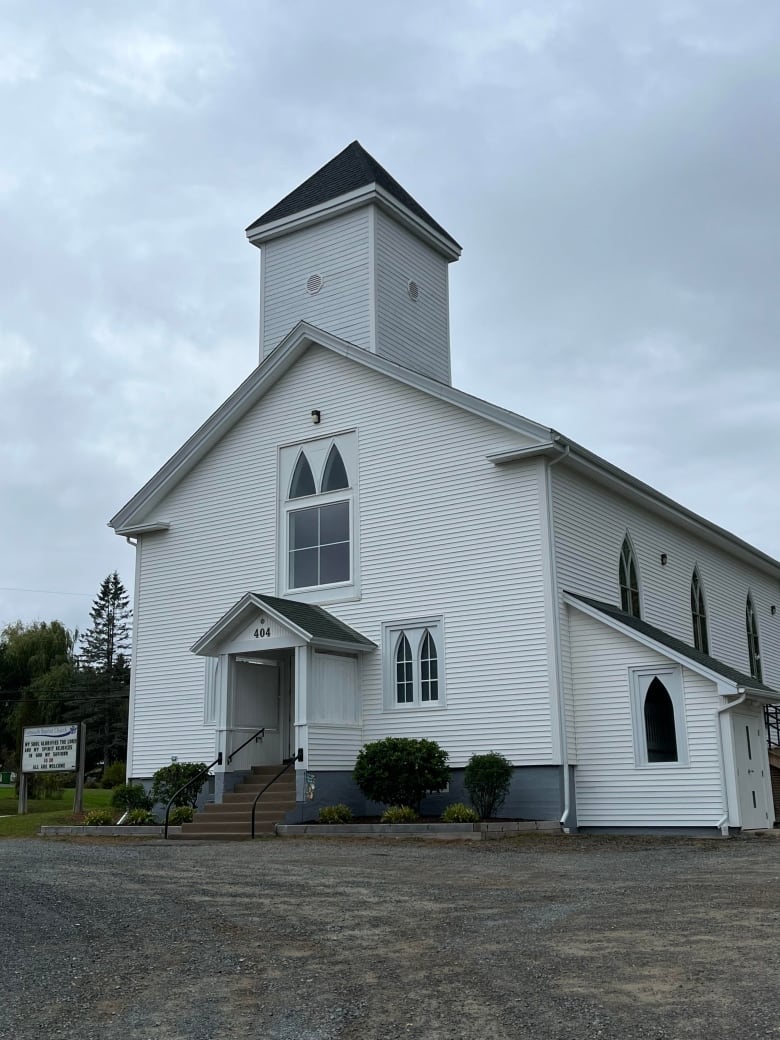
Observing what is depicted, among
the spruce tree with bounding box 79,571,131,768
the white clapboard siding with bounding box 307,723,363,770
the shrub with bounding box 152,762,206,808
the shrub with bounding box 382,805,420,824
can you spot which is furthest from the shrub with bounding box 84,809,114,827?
the spruce tree with bounding box 79,571,131,768

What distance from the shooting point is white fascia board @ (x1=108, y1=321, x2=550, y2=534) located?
2050 centimetres

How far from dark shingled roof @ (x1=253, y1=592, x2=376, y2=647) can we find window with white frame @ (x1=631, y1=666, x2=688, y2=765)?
5.27 metres

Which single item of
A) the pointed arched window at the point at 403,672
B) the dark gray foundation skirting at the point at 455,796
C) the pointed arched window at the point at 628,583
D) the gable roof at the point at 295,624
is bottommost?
the dark gray foundation skirting at the point at 455,796

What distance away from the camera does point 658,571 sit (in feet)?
80.1

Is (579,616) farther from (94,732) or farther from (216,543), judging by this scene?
(94,732)

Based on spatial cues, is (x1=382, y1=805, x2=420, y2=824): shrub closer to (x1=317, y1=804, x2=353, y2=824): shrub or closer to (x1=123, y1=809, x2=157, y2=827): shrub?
(x1=317, y1=804, x2=353, y2=824): shrub

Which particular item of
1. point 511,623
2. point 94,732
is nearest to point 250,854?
point 511,623

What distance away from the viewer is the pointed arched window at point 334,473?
2284 cm

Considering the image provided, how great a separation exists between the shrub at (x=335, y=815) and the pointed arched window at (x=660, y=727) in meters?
5.39

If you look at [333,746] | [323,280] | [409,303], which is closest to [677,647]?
[333,746]

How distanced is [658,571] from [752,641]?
6.96 m

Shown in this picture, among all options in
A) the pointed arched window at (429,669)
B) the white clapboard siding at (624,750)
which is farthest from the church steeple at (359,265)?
the white clapboard siding at (624,750)

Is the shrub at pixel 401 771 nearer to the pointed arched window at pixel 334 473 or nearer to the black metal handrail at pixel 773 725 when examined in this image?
the pointed arched window at pixel 334 473

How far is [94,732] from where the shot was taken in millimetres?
77438
